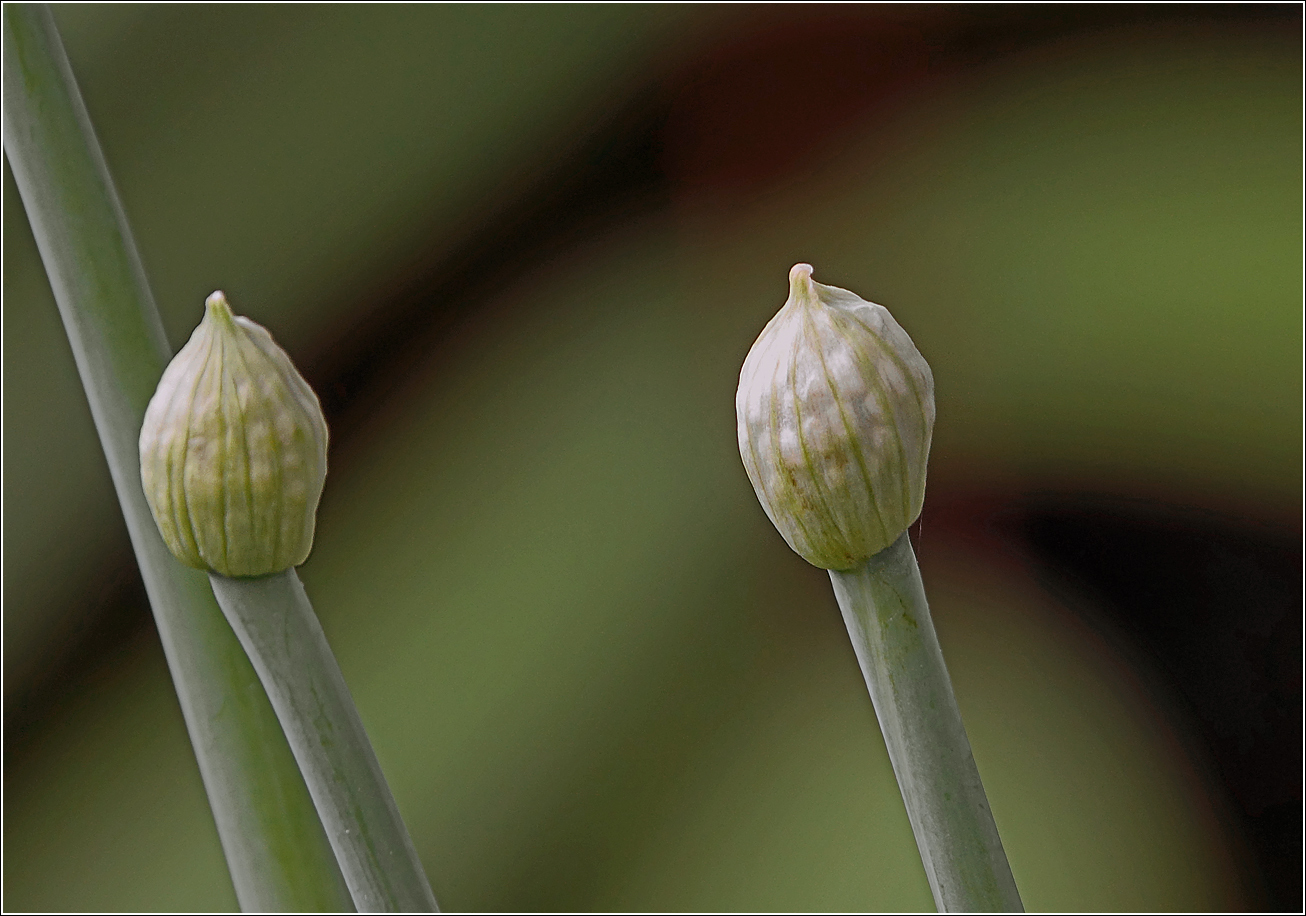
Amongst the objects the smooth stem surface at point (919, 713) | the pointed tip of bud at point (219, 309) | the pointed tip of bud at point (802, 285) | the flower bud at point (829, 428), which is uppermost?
the pointed tip of bud at point (219, 309)

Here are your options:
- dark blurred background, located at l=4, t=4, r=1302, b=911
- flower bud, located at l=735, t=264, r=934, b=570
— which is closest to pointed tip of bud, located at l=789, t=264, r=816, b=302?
flower bud, located at l=735, t=264, r=934, b=570

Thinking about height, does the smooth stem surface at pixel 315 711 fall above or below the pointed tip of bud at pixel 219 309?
below

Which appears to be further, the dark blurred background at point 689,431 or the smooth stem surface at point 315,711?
the dark blurred background at point 689,431

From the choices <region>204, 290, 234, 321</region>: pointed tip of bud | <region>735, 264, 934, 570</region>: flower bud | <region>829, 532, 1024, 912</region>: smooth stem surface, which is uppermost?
<region>204, 290, 234, 321</region>: pointed tip of bud

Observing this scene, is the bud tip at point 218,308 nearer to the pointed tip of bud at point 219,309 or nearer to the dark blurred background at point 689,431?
the pointed tip of bud at point 219,309

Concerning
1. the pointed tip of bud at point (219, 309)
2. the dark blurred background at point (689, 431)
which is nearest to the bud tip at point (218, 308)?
the pointed tip of bud at point (219, 309)

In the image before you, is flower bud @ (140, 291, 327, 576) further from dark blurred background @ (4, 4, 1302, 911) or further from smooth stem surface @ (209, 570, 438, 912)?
dark blurred background @ (4, 4, 1302, 911)
